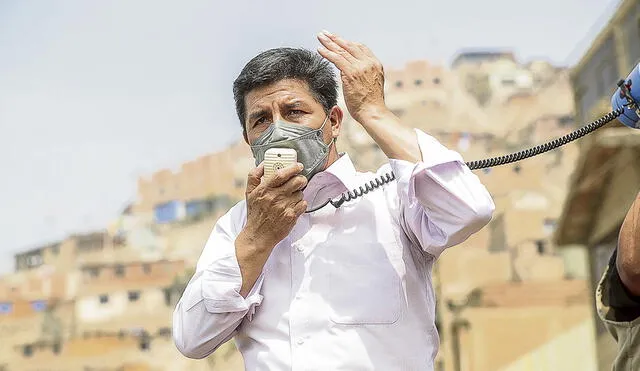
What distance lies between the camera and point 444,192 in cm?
321

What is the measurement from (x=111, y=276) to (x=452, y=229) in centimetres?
7206

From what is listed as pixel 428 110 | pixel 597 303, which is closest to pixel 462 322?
pixel 597 303

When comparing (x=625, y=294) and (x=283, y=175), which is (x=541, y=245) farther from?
(x=283, y=175)

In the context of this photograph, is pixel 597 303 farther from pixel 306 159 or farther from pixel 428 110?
pixel 428 110

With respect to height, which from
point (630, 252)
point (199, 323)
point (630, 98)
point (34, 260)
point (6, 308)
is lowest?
point (199, 323)

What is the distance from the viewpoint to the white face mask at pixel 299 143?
3293mm

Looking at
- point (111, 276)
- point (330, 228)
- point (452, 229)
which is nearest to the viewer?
point (452, 229)

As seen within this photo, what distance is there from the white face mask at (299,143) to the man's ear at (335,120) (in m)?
0.22

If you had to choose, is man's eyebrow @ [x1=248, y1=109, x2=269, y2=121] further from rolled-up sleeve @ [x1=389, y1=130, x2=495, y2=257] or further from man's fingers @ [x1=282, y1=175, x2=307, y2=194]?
rolled-up sleeve @ [x1=389, y1=130, x2=495, y2=257]

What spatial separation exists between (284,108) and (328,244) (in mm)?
423

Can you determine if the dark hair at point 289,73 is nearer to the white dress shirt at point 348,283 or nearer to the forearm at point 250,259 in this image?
the white dress shirt at point 348,283

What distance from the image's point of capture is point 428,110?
81812 mm

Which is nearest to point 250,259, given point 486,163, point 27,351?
point 486,163

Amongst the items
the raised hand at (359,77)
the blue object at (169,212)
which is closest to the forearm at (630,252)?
the raised hand at (359,77)
